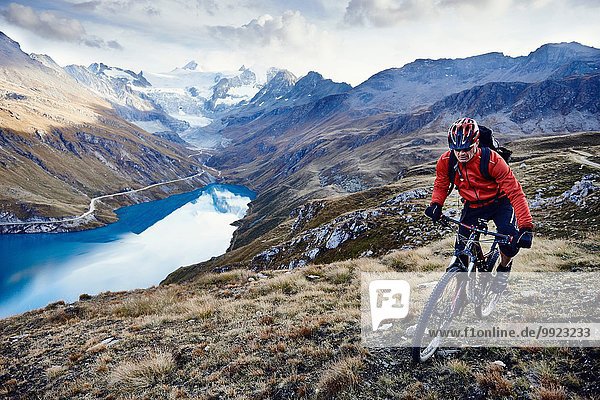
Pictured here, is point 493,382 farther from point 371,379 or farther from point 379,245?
point 379,245

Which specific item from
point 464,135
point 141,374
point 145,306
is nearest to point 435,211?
point 464,135

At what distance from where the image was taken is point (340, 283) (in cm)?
1506

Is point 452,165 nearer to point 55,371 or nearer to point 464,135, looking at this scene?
point 464,135

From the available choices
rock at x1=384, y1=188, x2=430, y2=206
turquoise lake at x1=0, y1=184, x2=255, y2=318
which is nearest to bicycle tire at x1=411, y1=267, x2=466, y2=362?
rock at x1=384, y1=188, x2=430, y2=206

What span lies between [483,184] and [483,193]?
0.22 metres

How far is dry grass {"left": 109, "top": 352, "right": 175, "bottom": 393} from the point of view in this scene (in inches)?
334

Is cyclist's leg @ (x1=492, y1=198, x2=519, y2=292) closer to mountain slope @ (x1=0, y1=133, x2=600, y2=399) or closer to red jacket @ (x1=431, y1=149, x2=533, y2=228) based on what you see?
red jacket @ (x1=431, y1=149, x2=533, y2=228)

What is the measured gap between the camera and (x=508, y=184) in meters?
7.02

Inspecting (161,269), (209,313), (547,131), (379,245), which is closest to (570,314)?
(209,313)

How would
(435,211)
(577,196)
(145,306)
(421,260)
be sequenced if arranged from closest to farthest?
(435,211) < (145,306) < (421,260) < (577,196)

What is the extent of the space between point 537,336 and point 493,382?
201 cm

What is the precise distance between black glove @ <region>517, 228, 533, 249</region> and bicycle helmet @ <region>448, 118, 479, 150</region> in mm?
1887

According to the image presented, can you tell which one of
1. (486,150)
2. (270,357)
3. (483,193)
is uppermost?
(486,150)

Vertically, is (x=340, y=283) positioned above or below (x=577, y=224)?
above
